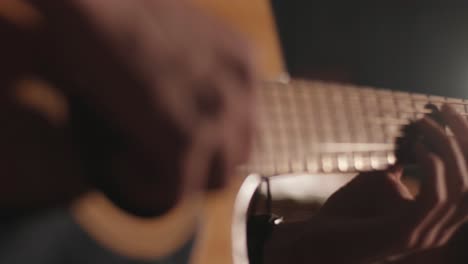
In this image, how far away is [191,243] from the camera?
0.51 meters

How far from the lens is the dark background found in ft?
2.01

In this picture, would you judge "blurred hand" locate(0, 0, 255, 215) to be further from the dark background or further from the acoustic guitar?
the dark background

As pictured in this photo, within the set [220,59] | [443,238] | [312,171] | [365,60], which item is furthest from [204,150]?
[443,238]

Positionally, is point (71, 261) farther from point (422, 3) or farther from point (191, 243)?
point (422, 3)

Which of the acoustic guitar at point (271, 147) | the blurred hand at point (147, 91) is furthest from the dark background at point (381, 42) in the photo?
the blurred hand at point (147, 91)

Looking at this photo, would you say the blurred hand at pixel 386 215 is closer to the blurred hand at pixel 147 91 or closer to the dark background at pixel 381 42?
the dark background at pixel 381 42

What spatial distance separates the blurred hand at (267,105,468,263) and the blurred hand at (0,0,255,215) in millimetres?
314

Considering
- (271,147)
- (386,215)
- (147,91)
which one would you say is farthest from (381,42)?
(147,91)

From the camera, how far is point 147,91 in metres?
0.32

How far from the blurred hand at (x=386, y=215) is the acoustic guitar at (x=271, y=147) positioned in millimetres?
54

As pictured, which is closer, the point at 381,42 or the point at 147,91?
the point at 147,91

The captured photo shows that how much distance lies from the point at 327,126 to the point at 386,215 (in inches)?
9.4

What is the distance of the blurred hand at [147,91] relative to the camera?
30 centimetres

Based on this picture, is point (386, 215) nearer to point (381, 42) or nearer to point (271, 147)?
Answer: point (381, 42)
